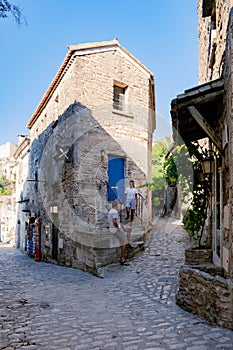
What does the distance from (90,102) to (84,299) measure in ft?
20.8

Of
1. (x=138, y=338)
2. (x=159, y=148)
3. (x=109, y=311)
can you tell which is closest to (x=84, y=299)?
(x=109, y=311)

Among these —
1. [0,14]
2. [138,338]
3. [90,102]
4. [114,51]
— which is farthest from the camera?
[114,51]

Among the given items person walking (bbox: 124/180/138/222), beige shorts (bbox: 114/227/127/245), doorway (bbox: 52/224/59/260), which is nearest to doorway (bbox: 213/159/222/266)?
beige shorts (bbox: 114/227/127/245)

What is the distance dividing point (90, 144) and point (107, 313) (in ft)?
19.5

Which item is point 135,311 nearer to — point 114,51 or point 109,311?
point 109,311

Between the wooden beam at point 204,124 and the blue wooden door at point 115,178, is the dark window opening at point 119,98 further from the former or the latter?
the wooden beam at point 204,124

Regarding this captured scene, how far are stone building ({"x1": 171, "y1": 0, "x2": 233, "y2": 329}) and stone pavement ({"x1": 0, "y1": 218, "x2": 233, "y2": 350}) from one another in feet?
0.84

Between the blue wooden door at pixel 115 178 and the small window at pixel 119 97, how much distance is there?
192 cm

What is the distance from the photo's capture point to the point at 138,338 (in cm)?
310

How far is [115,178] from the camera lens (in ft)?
32.4

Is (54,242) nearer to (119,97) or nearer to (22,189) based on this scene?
(119,97)

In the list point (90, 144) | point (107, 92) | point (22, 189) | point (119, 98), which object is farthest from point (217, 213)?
point (22, 189)

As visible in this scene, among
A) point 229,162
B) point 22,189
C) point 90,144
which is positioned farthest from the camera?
point 22,189

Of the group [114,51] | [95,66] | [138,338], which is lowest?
[138,338]
